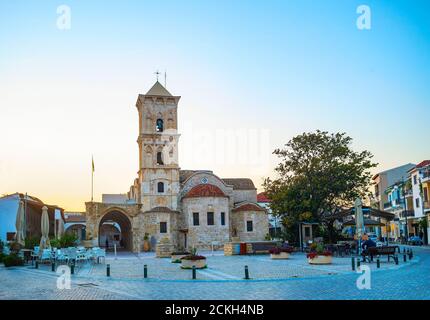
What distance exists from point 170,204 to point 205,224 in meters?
4.46

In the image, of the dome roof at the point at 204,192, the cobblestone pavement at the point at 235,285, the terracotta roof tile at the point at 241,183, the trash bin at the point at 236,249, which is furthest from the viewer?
the terracotta roof tile at the point at 241,183

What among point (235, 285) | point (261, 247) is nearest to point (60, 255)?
point (235, 285)

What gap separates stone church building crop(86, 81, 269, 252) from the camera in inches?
→ 1858

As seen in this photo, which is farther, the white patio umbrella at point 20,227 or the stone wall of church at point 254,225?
the stone wall of church at point 254,225

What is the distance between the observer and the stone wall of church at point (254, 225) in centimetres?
5034

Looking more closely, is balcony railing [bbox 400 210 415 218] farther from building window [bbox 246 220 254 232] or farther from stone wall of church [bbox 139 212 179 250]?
stone wall of church [bbox 139 212 179 250]

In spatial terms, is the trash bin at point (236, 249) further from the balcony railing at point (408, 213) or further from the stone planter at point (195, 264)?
the balcony railing at point (408, 213)

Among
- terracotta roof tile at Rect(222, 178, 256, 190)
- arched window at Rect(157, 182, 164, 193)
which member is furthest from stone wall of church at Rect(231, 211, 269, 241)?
arched window at Rect(157, 182, 164, 193)

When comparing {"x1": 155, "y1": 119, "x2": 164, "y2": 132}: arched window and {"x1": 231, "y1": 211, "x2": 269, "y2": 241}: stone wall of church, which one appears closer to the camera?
Answer: {"x1": 231, "y1": 211, "x2": 269, "y2": 241}: stone wall of church

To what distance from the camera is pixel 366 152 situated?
36.4m

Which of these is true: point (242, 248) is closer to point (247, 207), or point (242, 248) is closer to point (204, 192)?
point (204, 192)

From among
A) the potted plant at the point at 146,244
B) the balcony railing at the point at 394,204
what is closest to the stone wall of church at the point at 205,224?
the potted plant at the point at 146,244

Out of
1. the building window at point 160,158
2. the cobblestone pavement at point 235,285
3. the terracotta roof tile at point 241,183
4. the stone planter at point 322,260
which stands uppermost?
the building window at point 160,158
